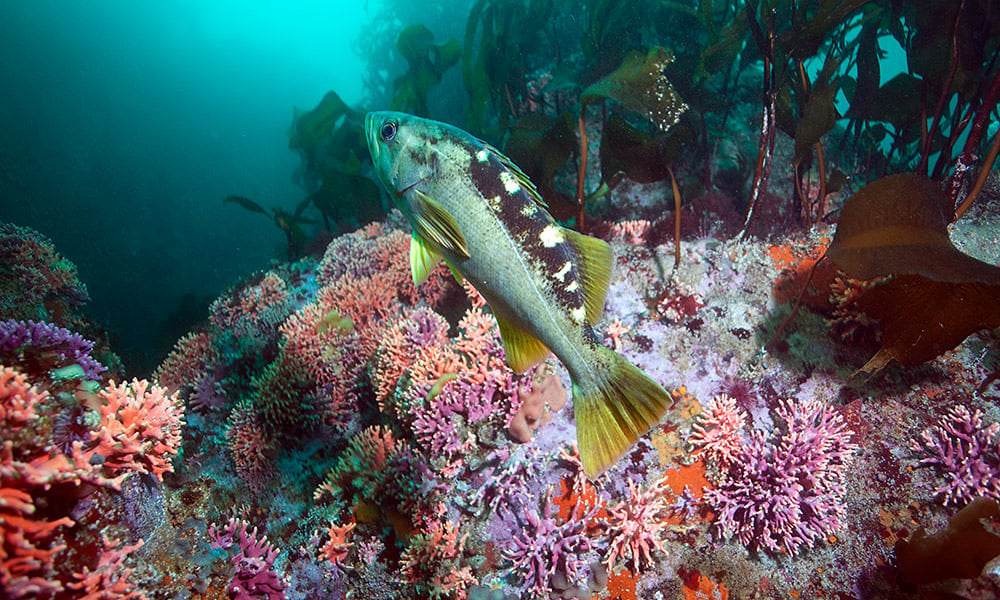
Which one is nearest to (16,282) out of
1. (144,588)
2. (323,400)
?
(323,400)

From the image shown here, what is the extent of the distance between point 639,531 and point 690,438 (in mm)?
756

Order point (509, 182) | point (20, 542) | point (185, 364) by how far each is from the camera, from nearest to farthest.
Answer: point (20, 542) < point (509, 182) < point (185, 364)

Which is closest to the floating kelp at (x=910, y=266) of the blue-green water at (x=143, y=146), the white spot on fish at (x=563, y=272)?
the white spot on fish at (x=563, y=272)

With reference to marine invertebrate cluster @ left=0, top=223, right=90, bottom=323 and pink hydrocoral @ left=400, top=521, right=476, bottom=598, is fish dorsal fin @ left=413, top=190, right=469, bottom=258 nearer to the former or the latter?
pink hydrocoral @ left=400, top=521, right=476, bottom=598

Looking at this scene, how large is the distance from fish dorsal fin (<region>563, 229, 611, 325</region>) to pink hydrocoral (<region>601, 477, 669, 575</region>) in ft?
5.20

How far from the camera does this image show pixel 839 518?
2510mm

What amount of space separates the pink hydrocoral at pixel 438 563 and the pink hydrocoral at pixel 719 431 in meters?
1.79

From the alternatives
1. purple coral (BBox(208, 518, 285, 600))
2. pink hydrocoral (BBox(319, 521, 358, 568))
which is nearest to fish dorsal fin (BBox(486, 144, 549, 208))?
purple coral (BBox(208, 518, 285, 600))

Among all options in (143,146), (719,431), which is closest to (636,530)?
(719,431)

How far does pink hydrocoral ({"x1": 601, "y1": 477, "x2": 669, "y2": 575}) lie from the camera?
249cm

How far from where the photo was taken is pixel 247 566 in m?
2.53

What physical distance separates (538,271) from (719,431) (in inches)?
81.1

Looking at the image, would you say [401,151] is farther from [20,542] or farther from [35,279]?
[35,279]

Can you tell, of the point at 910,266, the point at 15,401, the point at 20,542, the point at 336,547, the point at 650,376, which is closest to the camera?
the point at 20,542
